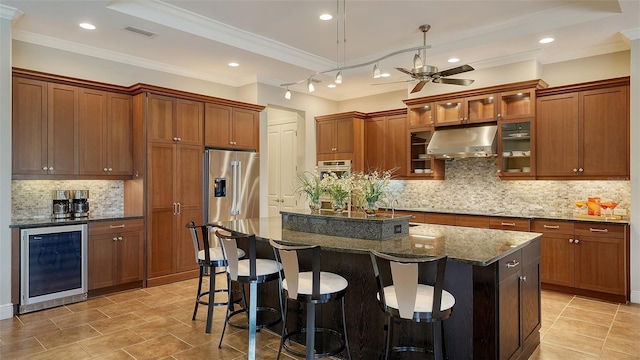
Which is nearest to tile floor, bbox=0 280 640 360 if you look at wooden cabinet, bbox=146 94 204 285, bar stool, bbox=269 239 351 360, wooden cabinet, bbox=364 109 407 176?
bar stool, bbox=269 239 351 360

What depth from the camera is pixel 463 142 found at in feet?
18.3

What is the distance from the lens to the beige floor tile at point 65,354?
3.05m

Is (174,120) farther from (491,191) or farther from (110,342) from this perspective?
(491,191)

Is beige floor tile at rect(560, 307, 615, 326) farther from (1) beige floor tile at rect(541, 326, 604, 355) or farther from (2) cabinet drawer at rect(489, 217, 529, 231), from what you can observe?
(2) cabinet drawer at rect(489, 217, 529, 231)

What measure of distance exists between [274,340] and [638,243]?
4.14 metres

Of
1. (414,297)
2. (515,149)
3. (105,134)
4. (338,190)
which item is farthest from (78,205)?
(515,149)

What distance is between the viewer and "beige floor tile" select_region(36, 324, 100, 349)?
10.9 feet

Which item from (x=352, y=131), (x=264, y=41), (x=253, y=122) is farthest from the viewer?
(x=352, y=131)

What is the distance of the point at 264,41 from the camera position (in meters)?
5.24

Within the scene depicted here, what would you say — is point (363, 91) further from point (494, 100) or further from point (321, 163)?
point (494, 100)

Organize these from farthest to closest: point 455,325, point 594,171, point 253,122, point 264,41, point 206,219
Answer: point 253,122 → point 206,219 → point 264,41 → point 594,171 → point 455,325

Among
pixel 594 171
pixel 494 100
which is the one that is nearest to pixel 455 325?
pixel 594 171

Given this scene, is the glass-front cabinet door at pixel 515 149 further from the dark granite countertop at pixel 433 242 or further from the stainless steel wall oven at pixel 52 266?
the stainless steel wall oven at pixel 52 266

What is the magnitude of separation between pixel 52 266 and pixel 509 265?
14.8 feet
